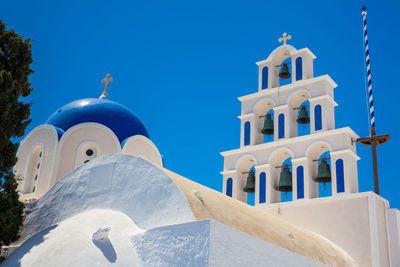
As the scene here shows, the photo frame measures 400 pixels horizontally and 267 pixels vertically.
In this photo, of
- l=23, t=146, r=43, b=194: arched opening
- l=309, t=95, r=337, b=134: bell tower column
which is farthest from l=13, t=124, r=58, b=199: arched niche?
l=309, t=95, r=337, b=134: bell tower column

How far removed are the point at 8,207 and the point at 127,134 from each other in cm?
632

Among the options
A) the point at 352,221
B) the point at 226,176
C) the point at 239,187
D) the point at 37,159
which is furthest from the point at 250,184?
the point at 37,159

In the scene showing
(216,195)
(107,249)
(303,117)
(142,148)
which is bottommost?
(107,249)

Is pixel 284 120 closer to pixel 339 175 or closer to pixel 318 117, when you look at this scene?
pixel 318 117

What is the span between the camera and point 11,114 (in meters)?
8.29

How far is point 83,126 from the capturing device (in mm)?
13547

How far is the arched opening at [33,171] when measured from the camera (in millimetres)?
13117

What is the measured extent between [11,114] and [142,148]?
6407mm

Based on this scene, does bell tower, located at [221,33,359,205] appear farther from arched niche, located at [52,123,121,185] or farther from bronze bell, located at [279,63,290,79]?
arched niche, located at [52,123,121,185]

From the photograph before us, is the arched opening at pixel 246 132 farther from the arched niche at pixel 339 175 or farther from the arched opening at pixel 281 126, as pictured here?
the arched niche at pixel 339 175

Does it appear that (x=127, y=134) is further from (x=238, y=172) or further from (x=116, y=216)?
(x=116, y=216)

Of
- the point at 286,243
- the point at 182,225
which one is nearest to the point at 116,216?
the point at 182,225

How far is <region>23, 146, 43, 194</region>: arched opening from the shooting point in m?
13.1

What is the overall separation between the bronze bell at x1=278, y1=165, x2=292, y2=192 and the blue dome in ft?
13.4
